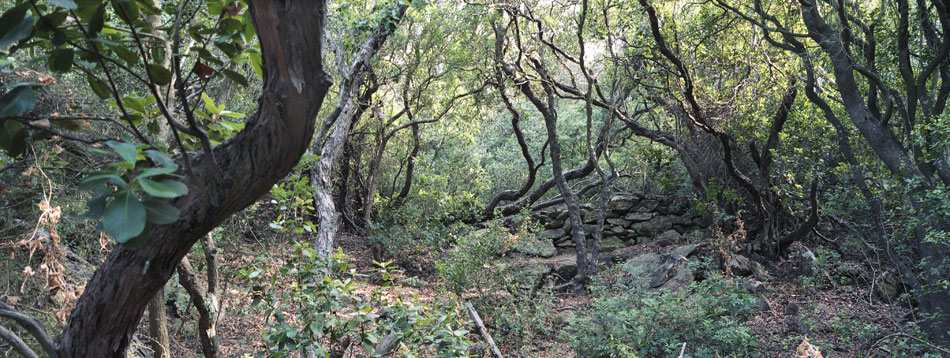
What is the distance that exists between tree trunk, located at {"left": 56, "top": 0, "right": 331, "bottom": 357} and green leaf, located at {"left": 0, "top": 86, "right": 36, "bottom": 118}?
10.4 inches

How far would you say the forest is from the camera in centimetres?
112

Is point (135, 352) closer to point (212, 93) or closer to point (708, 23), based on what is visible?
point (212, 93)

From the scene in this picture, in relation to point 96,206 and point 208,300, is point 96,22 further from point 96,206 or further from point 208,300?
point 208,300

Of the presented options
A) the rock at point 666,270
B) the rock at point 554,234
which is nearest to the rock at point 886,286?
the rock at point 666,270

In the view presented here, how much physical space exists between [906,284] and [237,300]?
6914mm

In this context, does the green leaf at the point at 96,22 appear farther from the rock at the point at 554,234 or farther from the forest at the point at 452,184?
the rock at the point at 554,234

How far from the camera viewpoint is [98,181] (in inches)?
32.5

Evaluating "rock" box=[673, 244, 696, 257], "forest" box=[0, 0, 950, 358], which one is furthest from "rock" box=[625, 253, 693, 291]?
"rock" box=[673, 244, 696, 257]

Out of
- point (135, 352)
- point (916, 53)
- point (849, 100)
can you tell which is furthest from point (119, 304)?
point (916, 53)

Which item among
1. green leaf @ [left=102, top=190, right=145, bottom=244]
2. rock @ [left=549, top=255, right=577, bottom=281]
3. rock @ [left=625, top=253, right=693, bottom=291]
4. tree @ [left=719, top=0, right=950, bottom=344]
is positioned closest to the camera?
green leaf @ [left=102, top=190, right=145, bottom=244]

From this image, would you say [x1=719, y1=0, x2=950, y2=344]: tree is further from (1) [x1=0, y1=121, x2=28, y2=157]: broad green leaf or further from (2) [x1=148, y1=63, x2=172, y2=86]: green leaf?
(1) [x1=0, y1=121, x2=28, y2=157]: broad green leaf

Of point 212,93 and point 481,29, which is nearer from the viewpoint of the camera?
point 212,93

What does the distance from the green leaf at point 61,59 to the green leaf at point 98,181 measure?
34 centimetres

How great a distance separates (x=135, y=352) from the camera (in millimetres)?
3426
